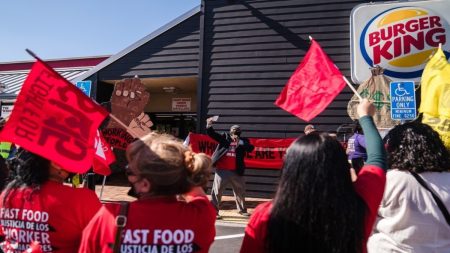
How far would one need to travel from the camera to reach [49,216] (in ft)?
6.73

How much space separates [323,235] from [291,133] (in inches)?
366

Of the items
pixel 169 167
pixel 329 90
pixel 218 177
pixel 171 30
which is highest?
pixel 171 30

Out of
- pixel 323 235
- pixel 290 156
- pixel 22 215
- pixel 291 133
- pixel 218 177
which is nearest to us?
pixel 323 235

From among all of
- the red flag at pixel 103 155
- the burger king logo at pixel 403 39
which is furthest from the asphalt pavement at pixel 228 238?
the burger king logo at pixel 403 39

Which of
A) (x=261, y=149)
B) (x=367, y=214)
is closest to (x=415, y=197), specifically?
(x=367, y=214)

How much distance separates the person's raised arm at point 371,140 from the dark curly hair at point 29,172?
162 cm

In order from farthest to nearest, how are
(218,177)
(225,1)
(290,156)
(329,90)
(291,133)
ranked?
(225,1), (291,133), (218,177), (329,90), (290,156)

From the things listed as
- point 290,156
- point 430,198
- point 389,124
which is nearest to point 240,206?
point 389,124

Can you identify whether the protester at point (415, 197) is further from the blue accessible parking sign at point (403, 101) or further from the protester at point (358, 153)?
the blue accessible parking sign at point (403, 101)

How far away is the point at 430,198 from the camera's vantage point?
235 centimetres

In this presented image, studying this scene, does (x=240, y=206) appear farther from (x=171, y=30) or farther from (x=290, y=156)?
(x=290, y=156)

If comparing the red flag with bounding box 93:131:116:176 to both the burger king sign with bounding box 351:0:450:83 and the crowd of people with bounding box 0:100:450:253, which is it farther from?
the burger king sign with bounding box 351:0:450:83

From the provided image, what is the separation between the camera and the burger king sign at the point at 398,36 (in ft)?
31.3

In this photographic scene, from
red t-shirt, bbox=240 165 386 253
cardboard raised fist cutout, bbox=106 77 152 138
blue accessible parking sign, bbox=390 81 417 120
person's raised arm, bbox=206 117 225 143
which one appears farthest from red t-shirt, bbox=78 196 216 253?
person's raised arm, bbox=206 117 225 143
